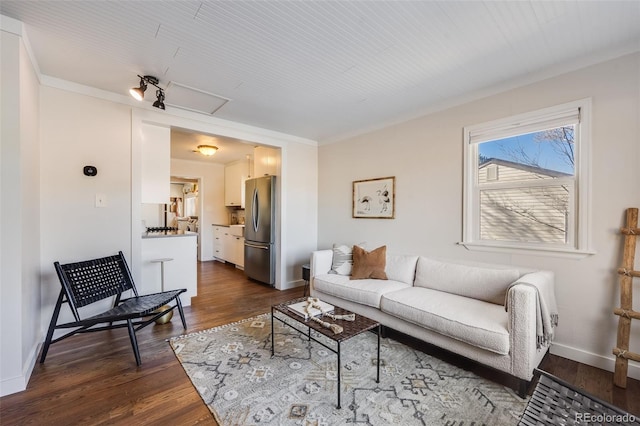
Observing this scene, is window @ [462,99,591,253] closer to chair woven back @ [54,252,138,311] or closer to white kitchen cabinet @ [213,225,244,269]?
chair woven back @ [54,252,138,311]

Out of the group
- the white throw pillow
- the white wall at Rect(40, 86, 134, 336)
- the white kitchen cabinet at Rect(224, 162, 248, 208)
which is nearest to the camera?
the white wall at Rect(40, 86, 134, 336)

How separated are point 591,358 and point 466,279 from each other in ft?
3.29

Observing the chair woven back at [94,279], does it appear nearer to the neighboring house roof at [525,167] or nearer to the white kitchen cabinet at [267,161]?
the white kitchen cabinet at [267,161]

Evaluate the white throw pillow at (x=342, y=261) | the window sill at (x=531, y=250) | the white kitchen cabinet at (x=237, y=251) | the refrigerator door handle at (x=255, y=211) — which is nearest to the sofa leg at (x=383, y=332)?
the white throw pillow at (x=342, y=261)

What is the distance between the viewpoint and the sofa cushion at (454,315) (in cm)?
186

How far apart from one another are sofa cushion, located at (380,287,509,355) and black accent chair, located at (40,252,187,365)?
81.8 inches

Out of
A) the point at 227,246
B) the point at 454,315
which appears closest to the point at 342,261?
the point at 454,315

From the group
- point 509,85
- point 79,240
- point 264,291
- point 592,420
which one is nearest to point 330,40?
point 509,85

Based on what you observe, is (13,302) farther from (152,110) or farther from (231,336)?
(152,110)

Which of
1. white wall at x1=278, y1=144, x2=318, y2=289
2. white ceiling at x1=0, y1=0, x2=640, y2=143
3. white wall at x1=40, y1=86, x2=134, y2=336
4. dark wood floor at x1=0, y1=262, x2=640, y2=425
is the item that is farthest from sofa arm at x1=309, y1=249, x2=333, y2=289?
white wall at x1=40, y1=86, x2=134, y2=336

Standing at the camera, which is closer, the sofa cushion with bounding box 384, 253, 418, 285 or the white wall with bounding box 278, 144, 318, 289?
the sofa cushion with bounding box 384, 253, 418, 285

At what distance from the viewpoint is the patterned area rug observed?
1.59 m

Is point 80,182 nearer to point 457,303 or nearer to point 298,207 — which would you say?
point 298,207

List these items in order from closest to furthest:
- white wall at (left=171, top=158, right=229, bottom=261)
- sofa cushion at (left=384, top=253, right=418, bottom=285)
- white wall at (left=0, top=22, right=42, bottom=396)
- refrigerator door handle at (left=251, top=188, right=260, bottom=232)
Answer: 1. white wall at (left=0, top=22, right=42, bottom=396)
2. sofa cushion at (left=384, top=253, right=418, bottom=285)
3. refrigerator door handle at (left=251, top=188, right=260, bottom=232)
4. white wall at (left=171, top=158, right=229, bottom=261)
